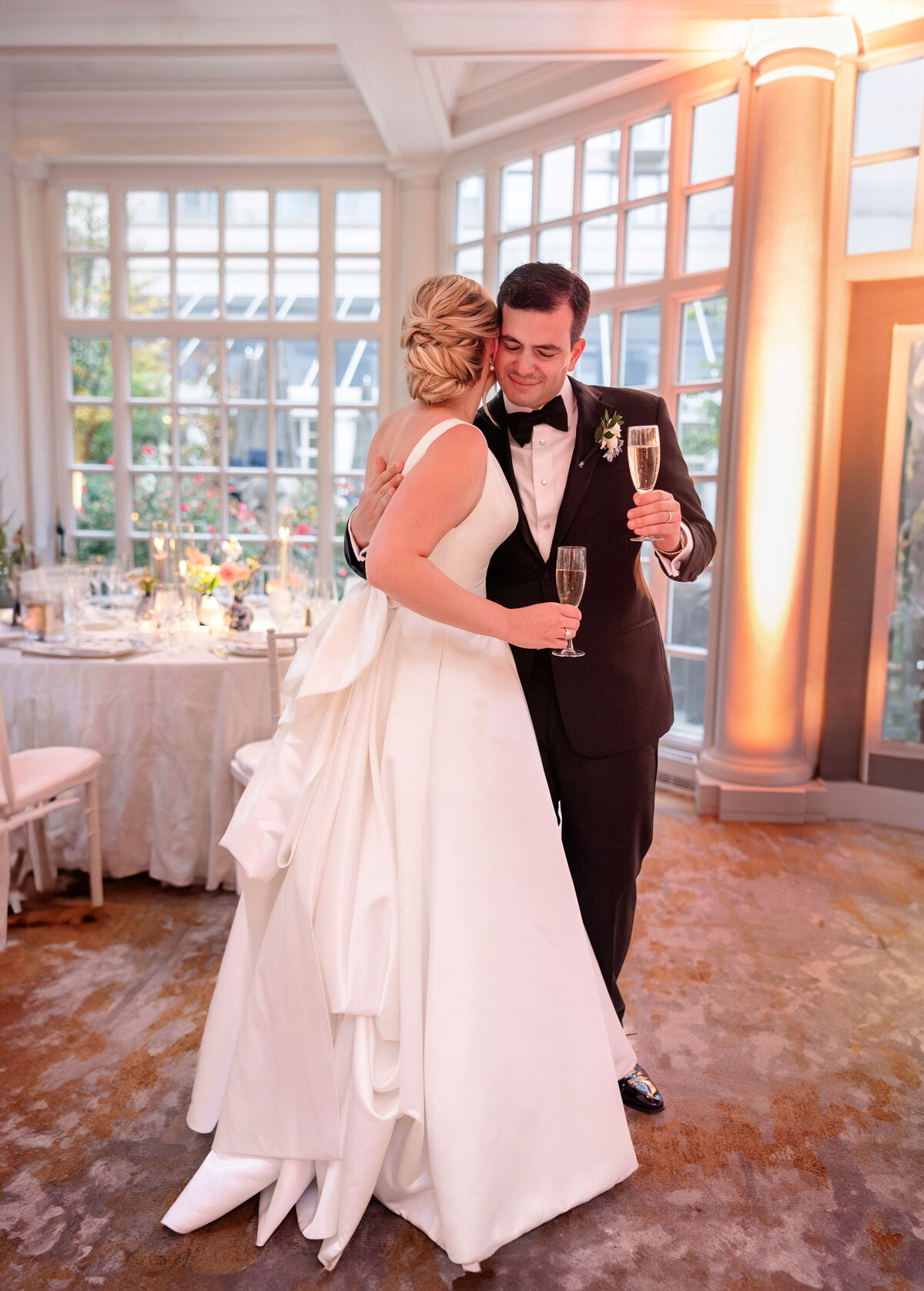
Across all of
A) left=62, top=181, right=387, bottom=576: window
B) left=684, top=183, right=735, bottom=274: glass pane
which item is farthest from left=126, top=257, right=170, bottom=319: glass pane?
left=684, top=183, right=735, bottom=274: glass pane

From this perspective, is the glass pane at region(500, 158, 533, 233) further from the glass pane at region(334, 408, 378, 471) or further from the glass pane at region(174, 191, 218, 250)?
the glass pane at region(174, 191, 218, 250)

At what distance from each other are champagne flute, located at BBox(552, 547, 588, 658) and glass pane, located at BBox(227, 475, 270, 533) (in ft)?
15.2

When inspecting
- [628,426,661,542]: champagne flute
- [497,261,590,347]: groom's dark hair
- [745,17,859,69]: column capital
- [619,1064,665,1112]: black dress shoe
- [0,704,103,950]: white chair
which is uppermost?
[745,17,859,69]: column capital

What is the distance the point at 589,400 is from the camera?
6.75 feet

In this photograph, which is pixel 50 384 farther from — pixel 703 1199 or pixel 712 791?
pixel 703 1199

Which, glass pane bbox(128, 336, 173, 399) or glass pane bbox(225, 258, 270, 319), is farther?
glass pane bbox(128, 336, 173, 399)

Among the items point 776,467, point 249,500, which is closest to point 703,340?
point 776,467

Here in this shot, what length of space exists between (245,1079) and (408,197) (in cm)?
517

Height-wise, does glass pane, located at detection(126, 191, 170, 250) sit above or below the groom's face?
above

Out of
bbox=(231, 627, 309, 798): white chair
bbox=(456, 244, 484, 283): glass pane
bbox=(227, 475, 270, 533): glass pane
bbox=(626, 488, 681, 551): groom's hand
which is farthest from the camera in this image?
bbox=(227, 475, 270, 533): glass pane

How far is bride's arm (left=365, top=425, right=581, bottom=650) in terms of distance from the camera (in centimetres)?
164

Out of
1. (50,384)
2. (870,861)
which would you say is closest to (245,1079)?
(870,861)

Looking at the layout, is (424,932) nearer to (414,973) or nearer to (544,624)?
(414,973)

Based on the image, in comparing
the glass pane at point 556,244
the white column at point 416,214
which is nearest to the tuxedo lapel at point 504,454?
the glass pane at point 556,244
